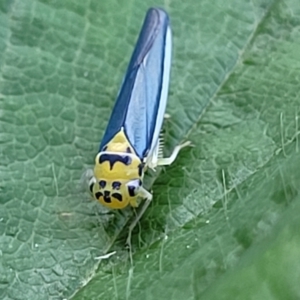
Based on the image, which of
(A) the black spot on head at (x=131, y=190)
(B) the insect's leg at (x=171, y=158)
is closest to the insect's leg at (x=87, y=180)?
(A) the black spot on head at (x=131, y=190)

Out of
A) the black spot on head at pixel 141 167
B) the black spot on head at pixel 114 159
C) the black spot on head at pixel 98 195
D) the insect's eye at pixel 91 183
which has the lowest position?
the black spot on head at pixel 98 195

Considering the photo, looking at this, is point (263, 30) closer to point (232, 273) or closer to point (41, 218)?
point (41, 218)

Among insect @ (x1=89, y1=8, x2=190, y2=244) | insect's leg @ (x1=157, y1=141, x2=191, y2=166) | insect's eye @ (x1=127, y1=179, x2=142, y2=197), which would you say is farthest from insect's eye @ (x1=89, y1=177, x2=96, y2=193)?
insect's leg @ (x1=157, y1=141, x2=191, y2=166)

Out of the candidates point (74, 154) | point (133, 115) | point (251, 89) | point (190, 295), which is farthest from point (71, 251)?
point (190, 295)

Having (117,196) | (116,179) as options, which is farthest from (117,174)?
(117,196)

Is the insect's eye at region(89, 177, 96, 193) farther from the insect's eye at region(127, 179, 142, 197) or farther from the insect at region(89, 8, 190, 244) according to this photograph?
the insect's eye at region(127, 179, 142, 197)

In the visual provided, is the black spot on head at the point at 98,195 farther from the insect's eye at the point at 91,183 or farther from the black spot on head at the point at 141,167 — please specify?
the black spot on head at the point at 141,167
